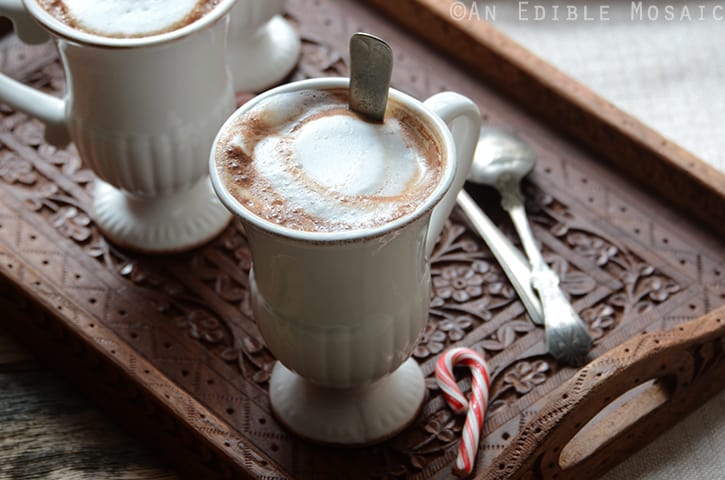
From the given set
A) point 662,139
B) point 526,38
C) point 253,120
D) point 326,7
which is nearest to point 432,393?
point 253,120

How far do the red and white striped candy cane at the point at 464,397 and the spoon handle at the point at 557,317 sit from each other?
9cm

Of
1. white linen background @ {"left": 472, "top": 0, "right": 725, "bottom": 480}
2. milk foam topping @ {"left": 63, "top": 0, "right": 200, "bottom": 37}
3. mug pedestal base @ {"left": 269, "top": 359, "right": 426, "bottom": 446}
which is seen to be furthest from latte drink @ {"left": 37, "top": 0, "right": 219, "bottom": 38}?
white linen background @ {"left": 472, "top": 0, "right": 725, "bottom": 480}

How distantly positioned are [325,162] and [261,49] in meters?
0.58

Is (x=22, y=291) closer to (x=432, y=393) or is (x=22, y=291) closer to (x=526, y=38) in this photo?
(x=432, y=393)

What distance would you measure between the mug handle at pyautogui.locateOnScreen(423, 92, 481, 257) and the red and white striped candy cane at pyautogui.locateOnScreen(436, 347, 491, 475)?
18cm

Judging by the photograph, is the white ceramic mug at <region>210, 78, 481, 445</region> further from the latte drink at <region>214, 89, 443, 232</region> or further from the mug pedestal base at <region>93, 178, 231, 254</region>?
the mug pedestal base at <region>93, 178, 231, 254</region>

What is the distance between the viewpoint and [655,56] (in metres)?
1.87

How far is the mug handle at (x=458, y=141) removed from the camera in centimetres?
110

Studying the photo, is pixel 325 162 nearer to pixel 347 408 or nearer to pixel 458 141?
pixel 458 141

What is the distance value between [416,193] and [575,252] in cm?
42

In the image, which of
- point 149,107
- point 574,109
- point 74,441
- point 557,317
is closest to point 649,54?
point 574,109

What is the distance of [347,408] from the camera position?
122 cm

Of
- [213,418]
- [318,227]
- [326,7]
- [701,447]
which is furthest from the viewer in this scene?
[326,7]

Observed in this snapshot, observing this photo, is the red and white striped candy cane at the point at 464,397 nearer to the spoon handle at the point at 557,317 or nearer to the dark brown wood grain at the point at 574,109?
the spoon handle at the point at 557,317
